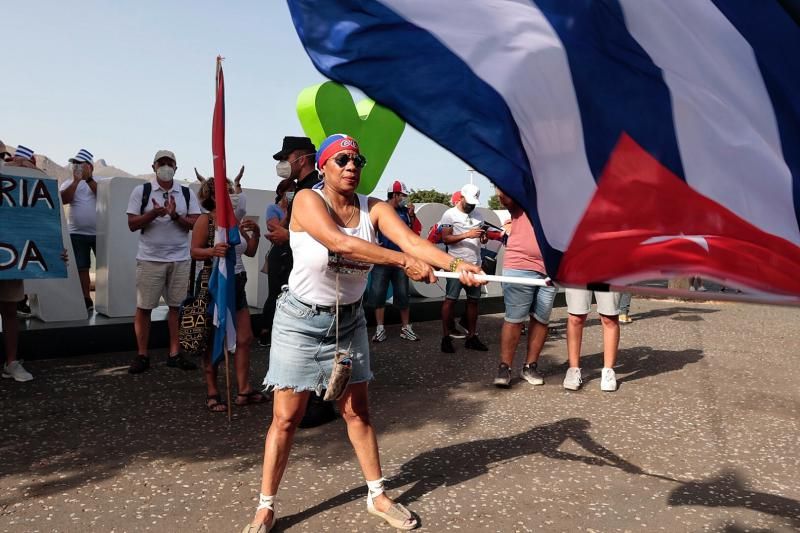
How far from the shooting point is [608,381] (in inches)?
237

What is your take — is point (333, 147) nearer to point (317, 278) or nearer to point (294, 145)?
point (317, 278)

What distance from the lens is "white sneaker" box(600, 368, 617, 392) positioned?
602 centimetres

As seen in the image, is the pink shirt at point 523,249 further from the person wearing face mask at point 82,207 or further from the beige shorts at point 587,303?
the person wearing face mask at point 82,207

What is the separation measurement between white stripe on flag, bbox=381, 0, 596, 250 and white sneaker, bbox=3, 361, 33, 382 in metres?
4.82

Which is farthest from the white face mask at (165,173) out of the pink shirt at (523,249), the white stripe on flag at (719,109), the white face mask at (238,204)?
the white stripe on flag at (719,109)

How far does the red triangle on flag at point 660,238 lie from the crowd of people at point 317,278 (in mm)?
494

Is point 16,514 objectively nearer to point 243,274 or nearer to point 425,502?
point 425,502

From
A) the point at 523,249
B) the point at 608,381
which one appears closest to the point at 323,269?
the point at 523,249

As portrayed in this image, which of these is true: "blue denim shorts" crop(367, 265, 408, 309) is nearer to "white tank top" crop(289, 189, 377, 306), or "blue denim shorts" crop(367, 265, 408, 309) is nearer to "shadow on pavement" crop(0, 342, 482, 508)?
"shadow on pavement" crop(0, 342, 482, 508)

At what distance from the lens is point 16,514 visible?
331 cm

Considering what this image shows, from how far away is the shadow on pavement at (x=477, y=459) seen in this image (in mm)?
3627

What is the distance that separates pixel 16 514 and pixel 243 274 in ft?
8.01

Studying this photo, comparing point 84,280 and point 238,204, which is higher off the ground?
→ point 238,204

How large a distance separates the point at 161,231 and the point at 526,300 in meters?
3.48
